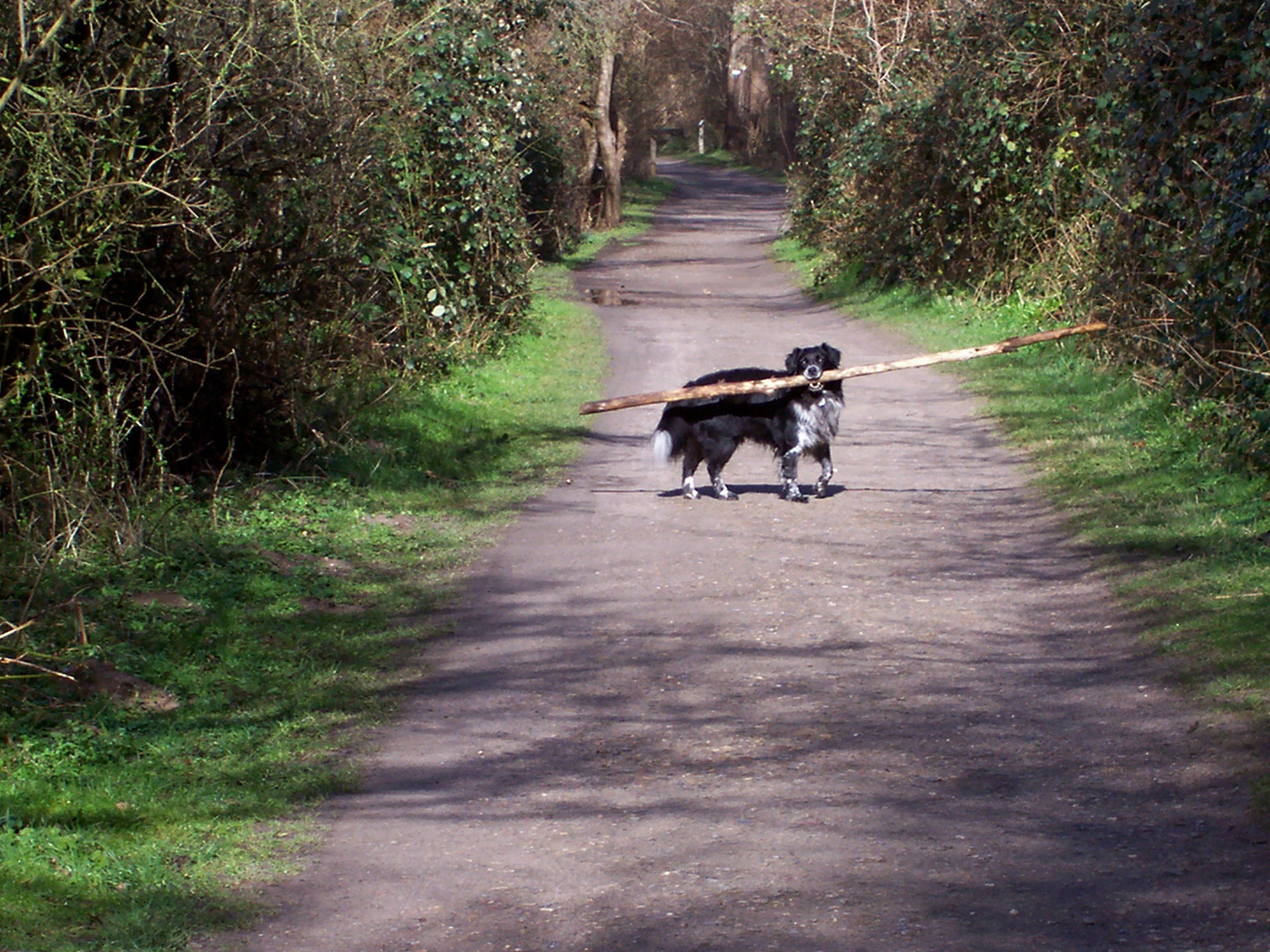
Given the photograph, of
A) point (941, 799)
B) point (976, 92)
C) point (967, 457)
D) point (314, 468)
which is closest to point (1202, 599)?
point (941, 799)

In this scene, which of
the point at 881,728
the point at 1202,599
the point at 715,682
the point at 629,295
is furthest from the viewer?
the point at 629,295

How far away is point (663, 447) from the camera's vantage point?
37.9ft

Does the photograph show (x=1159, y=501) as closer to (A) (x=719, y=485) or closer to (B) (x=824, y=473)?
(B) (x=824, y=473)

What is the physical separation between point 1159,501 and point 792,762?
524 cm

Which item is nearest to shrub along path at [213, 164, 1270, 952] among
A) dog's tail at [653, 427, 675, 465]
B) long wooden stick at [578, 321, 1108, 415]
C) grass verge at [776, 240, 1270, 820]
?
grass verge at [776, 240, 1270, 820]

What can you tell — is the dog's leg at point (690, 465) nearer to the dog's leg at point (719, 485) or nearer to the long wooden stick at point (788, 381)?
the dog's leg at point (719, 485)

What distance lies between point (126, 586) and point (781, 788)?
4332 mm

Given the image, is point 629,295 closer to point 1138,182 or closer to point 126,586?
point 1138,182

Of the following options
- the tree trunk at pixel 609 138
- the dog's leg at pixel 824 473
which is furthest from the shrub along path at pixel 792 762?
the tree trunk at pixel 609 138

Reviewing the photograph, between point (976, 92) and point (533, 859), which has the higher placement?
point (976, 92)

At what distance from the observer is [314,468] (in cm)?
1165

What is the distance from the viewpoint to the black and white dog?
1116 centimetres

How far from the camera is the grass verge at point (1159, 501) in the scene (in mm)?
6965

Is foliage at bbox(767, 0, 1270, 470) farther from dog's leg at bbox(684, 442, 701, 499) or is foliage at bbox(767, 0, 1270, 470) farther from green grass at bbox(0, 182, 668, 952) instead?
green grass at bbox(0, 182, 668, 952)
